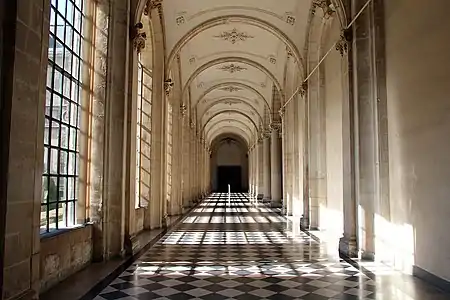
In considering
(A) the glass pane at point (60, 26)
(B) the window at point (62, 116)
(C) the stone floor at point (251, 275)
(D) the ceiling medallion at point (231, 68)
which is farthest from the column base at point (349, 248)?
(D) the ceiling medallion at point (231, 68)

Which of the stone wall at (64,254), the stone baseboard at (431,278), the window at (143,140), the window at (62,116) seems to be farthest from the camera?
the window at (143,140)

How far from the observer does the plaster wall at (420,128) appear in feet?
18.3

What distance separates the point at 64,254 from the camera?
5727 mm

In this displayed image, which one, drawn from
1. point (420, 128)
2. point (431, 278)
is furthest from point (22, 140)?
point (431, 278)

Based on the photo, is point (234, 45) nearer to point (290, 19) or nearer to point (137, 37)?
point (290, 19)

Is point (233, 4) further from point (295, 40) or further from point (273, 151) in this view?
point (273, 151)

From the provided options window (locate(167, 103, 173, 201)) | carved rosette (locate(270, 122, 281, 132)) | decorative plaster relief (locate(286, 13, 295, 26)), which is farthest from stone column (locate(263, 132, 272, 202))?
decorative plaster relief (locate(286, 13, 295, 26))

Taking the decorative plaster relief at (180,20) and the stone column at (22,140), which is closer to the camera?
the stone column at (22,140)

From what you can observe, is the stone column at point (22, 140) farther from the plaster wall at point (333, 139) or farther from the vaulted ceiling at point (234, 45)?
the vaulted ceiling at point (234, 45)

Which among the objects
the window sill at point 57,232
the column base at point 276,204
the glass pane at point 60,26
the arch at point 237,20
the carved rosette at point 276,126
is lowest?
the column base at point 276,204

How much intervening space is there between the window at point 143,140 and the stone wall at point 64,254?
5.01m

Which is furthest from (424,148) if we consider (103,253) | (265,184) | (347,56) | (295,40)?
(265,184)

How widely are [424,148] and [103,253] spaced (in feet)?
17.0

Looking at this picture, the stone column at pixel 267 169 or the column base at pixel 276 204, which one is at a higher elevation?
the stone column at pixel 267 169
